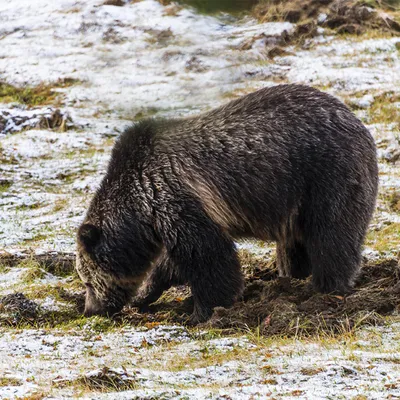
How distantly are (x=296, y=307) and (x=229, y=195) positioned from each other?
1363mm

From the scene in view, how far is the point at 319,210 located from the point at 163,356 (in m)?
2.42

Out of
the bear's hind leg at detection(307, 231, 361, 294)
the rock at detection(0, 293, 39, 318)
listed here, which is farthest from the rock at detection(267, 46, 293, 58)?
the rock at detection(0, 293, 39, 318)

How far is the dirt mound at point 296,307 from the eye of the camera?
612 cm

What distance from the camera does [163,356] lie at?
5.54 meters

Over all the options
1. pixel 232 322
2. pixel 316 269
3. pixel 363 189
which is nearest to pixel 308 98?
pixel 363 189

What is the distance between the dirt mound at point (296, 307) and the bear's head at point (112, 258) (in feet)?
0.93

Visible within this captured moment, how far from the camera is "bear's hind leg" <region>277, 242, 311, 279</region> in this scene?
7.89 m

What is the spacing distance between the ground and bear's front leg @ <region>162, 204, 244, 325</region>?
10.5 inches

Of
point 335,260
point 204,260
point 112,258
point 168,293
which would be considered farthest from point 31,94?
point 335,260

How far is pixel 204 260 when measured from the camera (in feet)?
22.4

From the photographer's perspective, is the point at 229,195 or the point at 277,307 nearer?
the point at 277,307

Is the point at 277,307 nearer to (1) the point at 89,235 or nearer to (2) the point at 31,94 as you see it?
(1) the point at 89,235

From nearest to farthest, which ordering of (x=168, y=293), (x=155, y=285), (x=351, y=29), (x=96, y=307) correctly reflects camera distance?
(x=96, y=307), (x=155, y=285), (x=168, y=293), (x=351, y=29)

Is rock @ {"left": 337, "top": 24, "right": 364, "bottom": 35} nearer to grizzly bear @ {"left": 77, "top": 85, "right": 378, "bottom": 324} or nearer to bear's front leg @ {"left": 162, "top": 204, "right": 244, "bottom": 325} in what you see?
grizzly bear @ {"left": 77, "top": 85, "right": 378, "bottom": 324}
